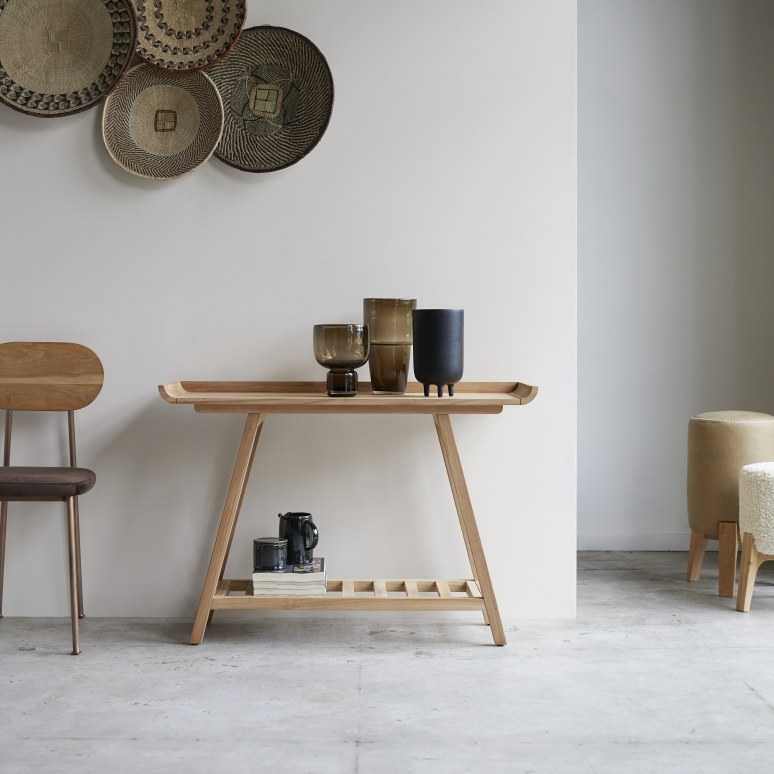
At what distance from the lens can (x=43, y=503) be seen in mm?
2766

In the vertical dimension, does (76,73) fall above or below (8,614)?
above

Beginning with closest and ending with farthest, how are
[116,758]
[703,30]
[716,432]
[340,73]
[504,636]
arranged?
[116,758] → [504,636] → [340,73] → [716,432] → [703,30]

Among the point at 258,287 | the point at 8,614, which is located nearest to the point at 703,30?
the point at 258,287

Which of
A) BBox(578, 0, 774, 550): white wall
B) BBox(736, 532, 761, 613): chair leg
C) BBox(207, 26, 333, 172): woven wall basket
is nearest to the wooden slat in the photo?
BBox(736, 532, 761, 613): chair leg

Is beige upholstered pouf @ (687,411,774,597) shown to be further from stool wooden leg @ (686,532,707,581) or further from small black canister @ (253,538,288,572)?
small black canister @ (253,538,288,572)

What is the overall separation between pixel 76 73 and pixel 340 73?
2.51ft

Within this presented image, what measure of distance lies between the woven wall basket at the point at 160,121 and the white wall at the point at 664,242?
1.63 metres

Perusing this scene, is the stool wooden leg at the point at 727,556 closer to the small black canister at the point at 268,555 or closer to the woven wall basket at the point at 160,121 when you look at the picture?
the small black canister at the point at 268,555

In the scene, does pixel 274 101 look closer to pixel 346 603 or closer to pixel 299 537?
pixel 299 537

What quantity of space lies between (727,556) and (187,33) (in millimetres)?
2347

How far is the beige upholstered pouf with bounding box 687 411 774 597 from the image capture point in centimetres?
305

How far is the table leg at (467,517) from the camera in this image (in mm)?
2441

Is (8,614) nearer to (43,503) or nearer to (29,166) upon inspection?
(43,503)

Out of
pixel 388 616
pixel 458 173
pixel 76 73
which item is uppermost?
pixel 76 73
